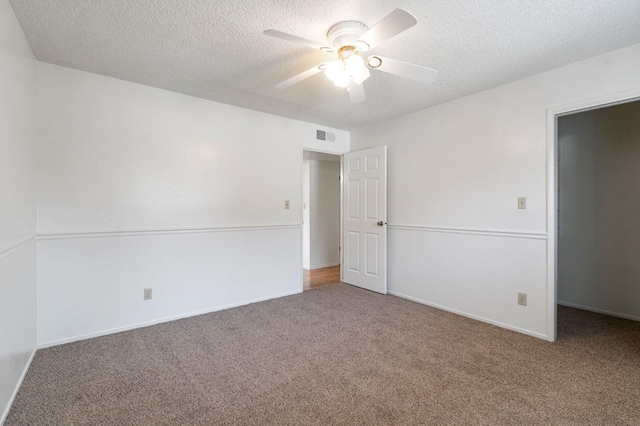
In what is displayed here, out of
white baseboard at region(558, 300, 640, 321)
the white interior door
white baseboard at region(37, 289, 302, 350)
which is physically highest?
the white interior door

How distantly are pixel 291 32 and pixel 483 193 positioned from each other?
2353 millimetres

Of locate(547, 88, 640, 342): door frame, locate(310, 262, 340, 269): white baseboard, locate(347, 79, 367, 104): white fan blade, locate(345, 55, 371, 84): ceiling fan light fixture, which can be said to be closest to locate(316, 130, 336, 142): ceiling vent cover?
locate(347, 79, 367, 104): white fan blade

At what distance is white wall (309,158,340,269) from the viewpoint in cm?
557

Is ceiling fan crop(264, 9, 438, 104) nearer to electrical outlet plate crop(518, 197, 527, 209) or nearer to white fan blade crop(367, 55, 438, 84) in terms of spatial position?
white fan blade crop(367, 55, 438, 84)

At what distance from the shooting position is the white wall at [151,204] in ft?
8.08

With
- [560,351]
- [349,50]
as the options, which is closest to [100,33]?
[349,50]

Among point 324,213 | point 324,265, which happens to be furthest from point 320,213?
point 324,265

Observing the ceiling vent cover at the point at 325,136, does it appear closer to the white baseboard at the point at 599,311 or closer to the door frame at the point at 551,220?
the door frame at the point at 551,220

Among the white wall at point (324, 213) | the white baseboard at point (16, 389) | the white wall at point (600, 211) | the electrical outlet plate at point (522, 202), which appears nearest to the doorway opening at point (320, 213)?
the white wall at point (324, 213)

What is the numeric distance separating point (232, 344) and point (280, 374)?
647 mm

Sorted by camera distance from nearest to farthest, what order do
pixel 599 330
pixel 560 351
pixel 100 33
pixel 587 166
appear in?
pixel 100 33, pixel 560 351, pixel 599 330, pixel 587 166

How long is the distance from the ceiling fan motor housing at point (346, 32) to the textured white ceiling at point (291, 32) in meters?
0.05

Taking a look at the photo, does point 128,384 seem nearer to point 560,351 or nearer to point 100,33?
point 100,33

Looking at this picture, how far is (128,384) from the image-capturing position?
1.91 m
